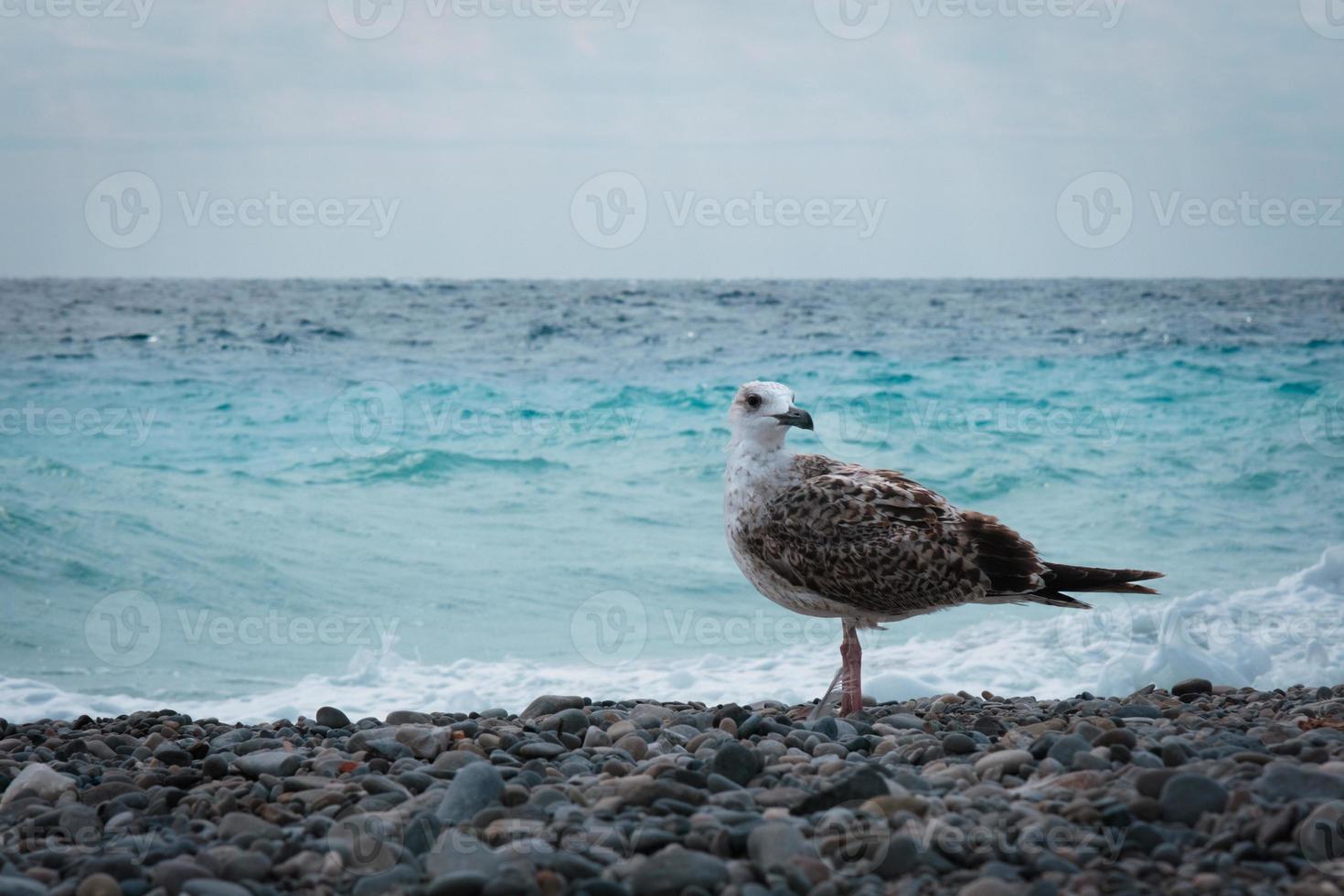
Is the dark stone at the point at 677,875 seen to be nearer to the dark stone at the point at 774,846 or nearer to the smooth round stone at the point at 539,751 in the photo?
the dark stone at the point at 774,846

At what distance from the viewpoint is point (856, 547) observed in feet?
15.4

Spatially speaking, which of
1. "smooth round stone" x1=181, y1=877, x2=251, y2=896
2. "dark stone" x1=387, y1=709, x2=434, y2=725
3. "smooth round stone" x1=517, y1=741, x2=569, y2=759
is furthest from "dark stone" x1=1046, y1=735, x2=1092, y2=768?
A: "dark stone" x1=387, y1=709, x2=434, y2=725

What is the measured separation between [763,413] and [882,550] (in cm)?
75

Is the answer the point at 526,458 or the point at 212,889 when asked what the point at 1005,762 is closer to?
the point at 212,889

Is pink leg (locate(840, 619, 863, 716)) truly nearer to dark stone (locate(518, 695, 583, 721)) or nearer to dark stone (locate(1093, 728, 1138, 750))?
dark stone (locate(518, 695, 583, 721))

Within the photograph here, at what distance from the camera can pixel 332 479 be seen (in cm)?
1307

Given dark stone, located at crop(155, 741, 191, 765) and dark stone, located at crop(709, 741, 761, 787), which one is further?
dark stone, located at crop(155, 741, 191, 765)

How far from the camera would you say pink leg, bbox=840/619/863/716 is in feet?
16.1

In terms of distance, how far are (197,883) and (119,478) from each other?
11.2 m

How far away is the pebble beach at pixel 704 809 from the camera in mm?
2686

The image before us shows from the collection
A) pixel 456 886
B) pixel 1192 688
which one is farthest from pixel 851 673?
pixel 456 886

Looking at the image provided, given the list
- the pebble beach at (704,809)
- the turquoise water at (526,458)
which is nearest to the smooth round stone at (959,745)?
the pebble beach at (704,809)

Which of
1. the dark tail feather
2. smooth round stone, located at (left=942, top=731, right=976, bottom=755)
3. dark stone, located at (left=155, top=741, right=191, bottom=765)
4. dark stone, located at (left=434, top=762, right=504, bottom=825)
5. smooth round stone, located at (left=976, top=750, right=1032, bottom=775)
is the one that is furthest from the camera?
the dark tail feather

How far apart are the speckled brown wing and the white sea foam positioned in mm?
2217
